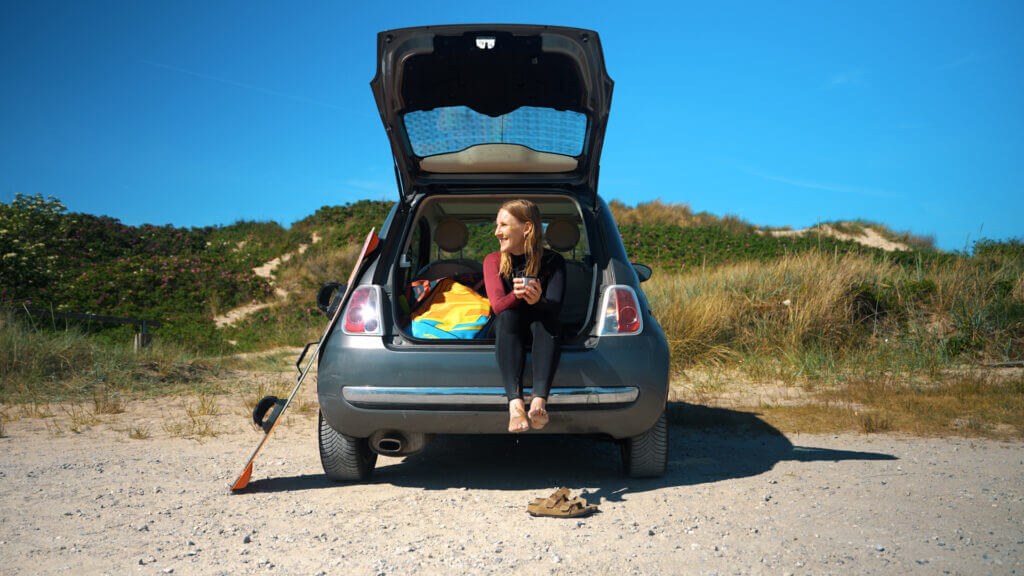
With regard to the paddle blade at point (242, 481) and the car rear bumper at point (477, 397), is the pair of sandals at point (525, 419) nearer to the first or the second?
the car rear bumper at point (477, 397)

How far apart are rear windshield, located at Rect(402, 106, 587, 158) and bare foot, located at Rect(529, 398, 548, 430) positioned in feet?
5.67

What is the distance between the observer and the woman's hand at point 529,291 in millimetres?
3316

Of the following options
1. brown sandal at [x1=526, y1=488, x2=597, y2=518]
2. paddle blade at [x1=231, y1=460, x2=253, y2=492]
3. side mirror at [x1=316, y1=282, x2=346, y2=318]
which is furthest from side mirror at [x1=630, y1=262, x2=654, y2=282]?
paddle blade at [x1=231, y1=460, x2=253, y2=492]

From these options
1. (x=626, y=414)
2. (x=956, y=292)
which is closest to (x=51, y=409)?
(x=626, y=414)

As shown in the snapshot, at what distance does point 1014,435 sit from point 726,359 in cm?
371

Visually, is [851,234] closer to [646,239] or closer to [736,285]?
[646,239]

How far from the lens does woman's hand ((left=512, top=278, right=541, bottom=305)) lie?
3316 millimetres

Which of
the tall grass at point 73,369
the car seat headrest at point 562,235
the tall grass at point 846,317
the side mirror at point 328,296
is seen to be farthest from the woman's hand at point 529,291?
the tall grass at point 846,317

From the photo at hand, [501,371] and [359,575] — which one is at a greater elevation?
[501,371]

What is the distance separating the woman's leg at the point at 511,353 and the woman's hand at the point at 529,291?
0.12 meters

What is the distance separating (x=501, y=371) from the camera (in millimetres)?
3258

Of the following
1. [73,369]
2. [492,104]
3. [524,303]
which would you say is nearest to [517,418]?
[524,303]

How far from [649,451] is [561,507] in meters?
0.79

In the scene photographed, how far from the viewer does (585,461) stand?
14.7 ft
